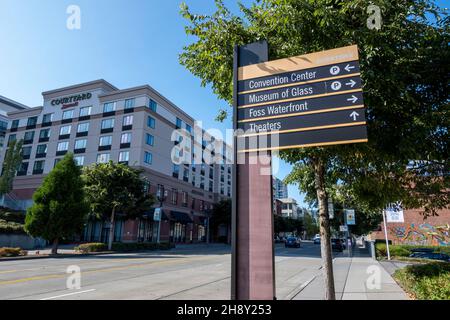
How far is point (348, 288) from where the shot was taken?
11211 mm

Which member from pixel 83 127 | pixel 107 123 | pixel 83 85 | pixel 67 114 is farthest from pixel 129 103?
pixel 67 114

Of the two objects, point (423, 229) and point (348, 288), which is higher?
point (423, 229)

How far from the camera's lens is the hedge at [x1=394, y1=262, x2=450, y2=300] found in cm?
729

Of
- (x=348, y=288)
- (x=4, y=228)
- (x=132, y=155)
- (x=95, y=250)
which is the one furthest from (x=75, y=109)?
(x=348, y=288)

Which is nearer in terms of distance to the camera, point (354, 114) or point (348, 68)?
point (354, 114)

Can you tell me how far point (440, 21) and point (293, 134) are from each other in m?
4.10

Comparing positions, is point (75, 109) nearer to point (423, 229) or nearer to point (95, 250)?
point (95, 250)

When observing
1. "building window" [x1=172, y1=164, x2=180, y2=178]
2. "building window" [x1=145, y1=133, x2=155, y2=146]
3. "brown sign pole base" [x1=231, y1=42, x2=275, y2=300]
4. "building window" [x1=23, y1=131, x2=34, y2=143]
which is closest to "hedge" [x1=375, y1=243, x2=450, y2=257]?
"brown sign pole base" [x1=231, y1=42, x2=275, y2=300]

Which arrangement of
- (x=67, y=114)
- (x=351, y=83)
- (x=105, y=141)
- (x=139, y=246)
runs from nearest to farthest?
(x=351, y=83) < (x=139, y=246) < (x=105, y=141) < (x=67, y=114)

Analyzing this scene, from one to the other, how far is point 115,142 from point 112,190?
14.8m

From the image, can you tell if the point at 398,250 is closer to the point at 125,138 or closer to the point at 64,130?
the point at 125,138

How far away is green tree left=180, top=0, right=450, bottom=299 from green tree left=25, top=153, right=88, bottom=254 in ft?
82.3

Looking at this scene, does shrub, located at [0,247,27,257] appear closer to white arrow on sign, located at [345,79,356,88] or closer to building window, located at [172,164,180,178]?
white arrow on sign, located at [345,79,356,88]

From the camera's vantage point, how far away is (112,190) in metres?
31.2
